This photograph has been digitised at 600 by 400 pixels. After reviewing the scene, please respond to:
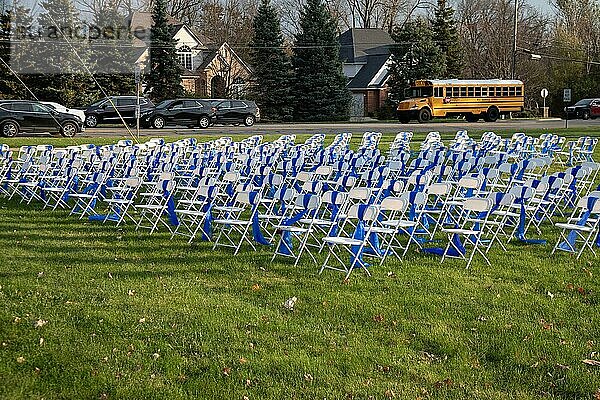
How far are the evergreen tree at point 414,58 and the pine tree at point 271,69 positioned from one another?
19.6 feet

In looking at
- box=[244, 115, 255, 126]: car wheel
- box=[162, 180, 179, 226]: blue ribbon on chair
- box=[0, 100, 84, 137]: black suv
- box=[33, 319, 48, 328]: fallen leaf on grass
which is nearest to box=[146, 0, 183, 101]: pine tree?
box=[244, 115, 255, 126]: car wheel

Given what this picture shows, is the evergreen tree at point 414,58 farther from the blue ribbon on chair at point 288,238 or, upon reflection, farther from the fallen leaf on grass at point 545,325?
the fallen leaf on grass at point 545,325

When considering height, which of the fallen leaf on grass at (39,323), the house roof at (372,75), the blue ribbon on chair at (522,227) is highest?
the house roof at (372,75)

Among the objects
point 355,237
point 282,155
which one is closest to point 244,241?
point 355,237

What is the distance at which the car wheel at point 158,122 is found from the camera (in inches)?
1388

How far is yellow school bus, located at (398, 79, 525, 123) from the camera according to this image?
39719mm

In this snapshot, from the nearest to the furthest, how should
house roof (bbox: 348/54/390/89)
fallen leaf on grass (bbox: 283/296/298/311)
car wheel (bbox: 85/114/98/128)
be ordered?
fallen leaf on grass (bbox: 283/296/298/311)
car wheel (bbox: 85/114/98/128)
house roof (bbox: 348/54/390/89)

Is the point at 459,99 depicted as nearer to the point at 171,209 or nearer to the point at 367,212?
the point at 171,209

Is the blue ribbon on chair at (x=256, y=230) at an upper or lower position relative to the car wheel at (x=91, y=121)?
lower

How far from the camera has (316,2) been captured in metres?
46.1

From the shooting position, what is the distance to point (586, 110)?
46938mm

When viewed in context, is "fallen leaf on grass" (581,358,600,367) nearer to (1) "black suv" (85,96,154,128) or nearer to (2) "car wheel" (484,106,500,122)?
(1) "black suv" (85,96,154,128)

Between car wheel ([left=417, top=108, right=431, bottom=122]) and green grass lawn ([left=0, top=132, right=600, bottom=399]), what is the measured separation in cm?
3028

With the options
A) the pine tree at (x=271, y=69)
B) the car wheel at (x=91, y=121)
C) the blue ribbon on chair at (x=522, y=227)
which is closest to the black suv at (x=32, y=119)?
the car wheel at (x=91, y=121)
